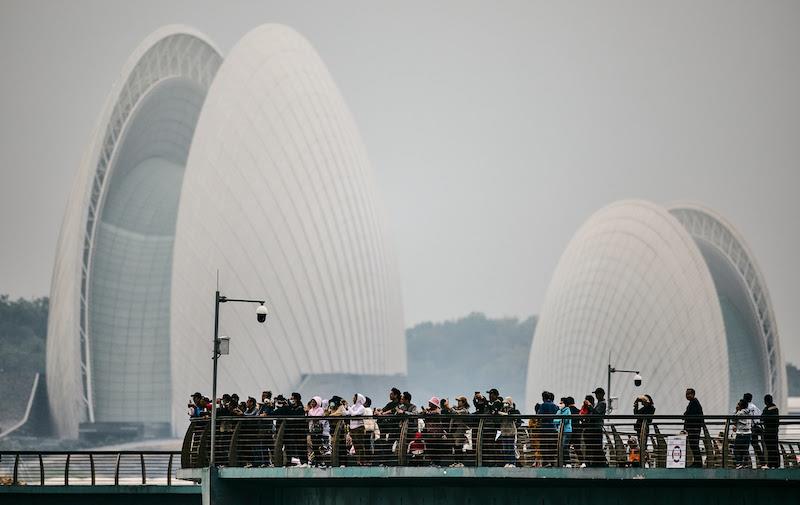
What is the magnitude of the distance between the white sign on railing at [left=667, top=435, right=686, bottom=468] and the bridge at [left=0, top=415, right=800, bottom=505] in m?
0.02

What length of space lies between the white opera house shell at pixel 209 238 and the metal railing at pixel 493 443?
65.7 m

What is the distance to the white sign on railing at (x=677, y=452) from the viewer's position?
27406 millimetres

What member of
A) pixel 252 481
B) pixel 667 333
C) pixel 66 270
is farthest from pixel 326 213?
pixel 252 481

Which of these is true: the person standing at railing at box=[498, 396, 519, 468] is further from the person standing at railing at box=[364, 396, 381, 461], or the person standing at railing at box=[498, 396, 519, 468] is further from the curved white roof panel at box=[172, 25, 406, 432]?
the curved white roof panel at box=[172, 25, 406, 432]

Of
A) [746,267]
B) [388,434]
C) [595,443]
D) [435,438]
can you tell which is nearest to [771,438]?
[595,443]

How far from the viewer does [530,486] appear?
27.5m

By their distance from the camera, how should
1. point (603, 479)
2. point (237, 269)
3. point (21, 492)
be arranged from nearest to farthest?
point (603, 479)
point (21, 492)
point (237, 269)

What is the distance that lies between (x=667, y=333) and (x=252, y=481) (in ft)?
274

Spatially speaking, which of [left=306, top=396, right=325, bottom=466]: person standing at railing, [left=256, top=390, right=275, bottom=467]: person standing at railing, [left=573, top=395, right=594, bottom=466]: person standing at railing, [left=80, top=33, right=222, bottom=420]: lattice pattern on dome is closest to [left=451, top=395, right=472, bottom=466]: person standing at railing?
[left=573, top=395, right=594, bottom=466]: person standing at railing

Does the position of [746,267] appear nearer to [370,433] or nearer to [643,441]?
[370,433]

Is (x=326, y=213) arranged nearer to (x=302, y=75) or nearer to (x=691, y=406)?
(x=302, y=75)

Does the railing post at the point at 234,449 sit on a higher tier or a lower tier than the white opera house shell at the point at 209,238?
lower

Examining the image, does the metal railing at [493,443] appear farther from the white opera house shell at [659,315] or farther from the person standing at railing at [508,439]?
the white opera house shell at [659,315]

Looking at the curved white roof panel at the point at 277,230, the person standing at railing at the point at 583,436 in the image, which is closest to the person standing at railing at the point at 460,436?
the person standing at railing at the point at 583,436
